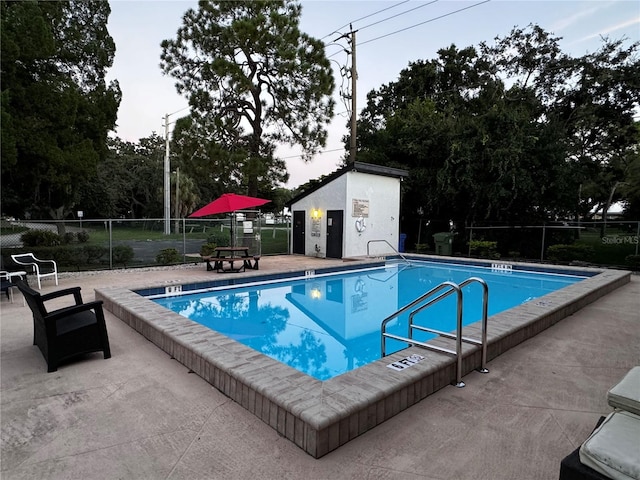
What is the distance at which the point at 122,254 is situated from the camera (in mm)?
10219

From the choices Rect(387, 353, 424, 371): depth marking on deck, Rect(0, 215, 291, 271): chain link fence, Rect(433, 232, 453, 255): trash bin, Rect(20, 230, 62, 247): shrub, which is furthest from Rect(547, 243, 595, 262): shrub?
Rect(20, 230, 62, 247): shrub

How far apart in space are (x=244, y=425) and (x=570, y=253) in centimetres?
1277

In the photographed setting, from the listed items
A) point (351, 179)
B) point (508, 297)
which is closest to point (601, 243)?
point (508, 297)

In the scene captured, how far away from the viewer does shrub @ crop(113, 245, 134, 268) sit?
10148 millimetres

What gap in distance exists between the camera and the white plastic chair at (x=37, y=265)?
737cm

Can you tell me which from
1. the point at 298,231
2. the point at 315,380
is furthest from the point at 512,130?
the point at 315,380

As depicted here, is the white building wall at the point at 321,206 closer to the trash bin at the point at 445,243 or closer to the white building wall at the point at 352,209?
the white building wall at the point at 352,209

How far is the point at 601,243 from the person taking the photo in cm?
1373

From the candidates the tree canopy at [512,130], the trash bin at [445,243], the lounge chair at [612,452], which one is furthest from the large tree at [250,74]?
the lounge chair at [612,452]

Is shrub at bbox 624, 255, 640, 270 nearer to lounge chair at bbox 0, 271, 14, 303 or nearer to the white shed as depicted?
the white shed

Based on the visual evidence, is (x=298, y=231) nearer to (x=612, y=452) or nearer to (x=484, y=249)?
(x=484, y=249)

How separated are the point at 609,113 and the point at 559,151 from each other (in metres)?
7.23

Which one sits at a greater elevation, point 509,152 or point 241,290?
point 509,152

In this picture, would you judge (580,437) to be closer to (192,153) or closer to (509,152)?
(509,152)
